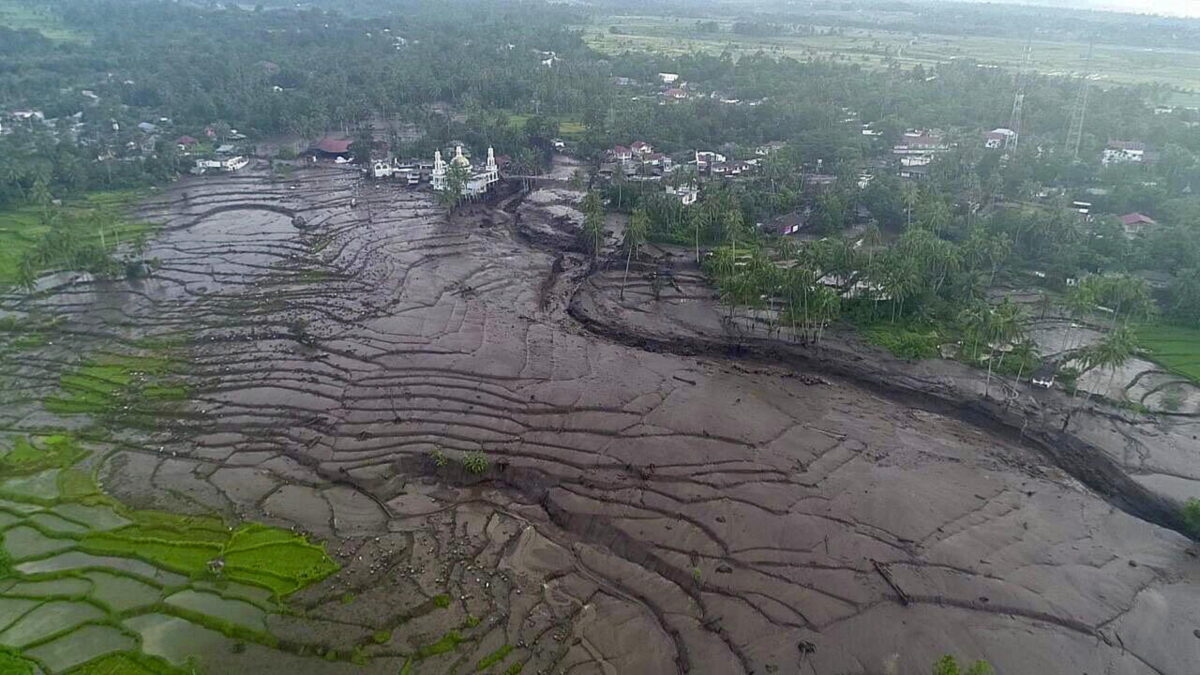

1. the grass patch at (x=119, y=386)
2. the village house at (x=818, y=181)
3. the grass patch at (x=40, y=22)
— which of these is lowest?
the grass patch at (x=119, y=386)

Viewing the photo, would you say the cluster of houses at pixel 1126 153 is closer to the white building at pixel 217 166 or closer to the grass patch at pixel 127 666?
the grass patch at pixel 127 666

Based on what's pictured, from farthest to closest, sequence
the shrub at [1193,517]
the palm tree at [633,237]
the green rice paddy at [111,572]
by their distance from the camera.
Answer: the palm tree at [633,237]
the shrub at [1193,517]
the green rice paddy at [111,572]

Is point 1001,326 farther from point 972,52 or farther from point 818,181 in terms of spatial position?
point 972,52

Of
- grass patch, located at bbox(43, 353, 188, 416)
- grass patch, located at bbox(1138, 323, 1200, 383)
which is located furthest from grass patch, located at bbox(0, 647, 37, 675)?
grass patch, located at bbox(1138, 323, 1200, 383)

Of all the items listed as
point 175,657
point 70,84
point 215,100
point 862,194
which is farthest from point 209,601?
point 70,84

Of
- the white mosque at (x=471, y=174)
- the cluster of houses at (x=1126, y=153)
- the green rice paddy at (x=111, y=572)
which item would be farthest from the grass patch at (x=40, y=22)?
the cluster of houses at (x=1126, y=153)

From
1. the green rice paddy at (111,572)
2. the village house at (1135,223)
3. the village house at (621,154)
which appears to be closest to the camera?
the green rice paddy at (111,572)

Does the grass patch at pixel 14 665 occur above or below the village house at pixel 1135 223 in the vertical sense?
below
